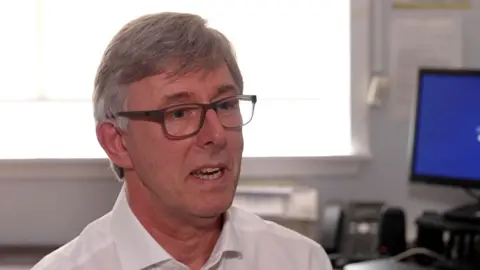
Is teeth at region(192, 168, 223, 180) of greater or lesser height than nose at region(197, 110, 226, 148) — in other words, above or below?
below

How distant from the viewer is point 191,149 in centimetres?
138

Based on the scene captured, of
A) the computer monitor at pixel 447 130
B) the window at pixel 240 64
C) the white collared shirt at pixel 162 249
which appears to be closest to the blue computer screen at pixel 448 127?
the computer monitor at pixel 447 130

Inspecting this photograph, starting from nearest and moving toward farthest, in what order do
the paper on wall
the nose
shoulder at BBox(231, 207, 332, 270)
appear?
the nose < shoulder at BBox(231, 207, 332, 270) < the paper on wall

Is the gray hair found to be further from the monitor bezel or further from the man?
the monitor bezel

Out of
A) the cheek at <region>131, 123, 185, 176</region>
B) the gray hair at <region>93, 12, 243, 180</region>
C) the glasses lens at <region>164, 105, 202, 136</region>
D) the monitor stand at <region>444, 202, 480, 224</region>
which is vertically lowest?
the monitor stand at <region>444, 202, 480, 224</region>

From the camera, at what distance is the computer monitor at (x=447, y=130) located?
2336mm

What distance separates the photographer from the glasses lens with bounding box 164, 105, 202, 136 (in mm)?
1377

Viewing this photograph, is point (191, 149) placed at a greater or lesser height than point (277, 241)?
greater

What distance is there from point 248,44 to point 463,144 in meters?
0.73

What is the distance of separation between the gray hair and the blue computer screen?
1.07 m

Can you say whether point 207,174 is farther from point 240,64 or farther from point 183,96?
point 240,64

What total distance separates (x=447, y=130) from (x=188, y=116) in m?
1.20

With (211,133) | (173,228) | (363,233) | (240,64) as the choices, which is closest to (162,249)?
(173,228)

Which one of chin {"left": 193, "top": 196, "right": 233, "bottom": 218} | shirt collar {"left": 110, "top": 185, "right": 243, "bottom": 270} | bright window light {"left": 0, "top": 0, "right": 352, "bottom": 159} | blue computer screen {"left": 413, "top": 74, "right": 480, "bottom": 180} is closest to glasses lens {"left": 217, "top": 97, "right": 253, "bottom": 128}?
chin {"left": 193, "top": 196, "right": 233, "bottom": 218}
